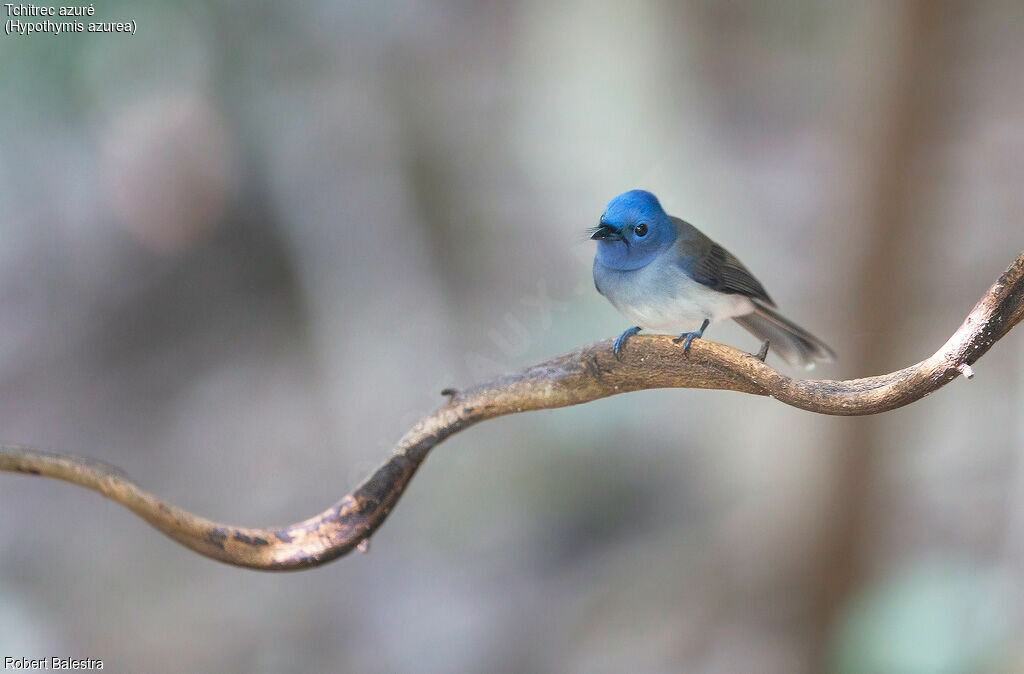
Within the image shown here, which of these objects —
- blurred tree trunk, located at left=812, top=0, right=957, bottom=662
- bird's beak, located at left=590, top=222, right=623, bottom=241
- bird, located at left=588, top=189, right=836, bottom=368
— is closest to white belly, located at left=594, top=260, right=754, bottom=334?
bird, located at left=588, top=189, right=836, bottom=368

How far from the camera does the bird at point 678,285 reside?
846mm

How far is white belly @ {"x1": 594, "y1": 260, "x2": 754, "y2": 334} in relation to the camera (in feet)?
2.90

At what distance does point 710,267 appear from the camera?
95 cm

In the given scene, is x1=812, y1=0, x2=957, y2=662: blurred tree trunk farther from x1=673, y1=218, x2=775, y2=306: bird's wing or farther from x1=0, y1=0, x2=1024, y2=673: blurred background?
x1=673, y1=218, x2=775, y2=306: bird's wing

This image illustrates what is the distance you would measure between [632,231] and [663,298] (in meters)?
0.12

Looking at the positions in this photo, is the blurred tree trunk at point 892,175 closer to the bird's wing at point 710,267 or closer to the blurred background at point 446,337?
the blurred background at point 446,337

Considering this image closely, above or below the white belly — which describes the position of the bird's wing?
above

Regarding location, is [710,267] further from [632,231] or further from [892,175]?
[892,175]

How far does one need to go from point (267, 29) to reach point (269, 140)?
287mm

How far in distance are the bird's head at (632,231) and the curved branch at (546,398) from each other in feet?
0.36

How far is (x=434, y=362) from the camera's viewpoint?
2.36 metres

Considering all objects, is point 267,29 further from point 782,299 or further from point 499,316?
point 782,299

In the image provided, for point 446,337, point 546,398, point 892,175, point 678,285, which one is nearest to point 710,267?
point 678,285

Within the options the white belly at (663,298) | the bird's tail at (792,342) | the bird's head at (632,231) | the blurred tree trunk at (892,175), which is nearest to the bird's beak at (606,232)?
the bird's head at (632,231)
